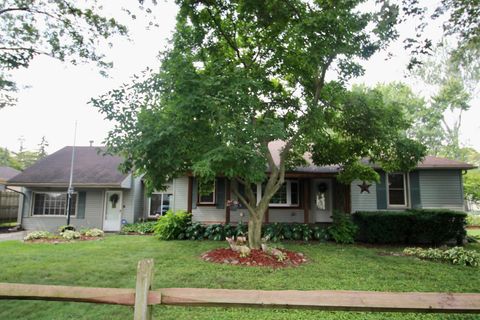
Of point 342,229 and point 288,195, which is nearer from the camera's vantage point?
point 342,229

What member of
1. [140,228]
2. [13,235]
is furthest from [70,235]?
[13,235]

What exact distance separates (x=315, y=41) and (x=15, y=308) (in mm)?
7725

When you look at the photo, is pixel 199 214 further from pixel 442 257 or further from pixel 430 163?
pixel 430 163

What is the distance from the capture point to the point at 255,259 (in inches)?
307

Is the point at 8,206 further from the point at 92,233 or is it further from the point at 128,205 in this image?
the point at 92,233

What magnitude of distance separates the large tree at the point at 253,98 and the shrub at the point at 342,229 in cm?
209

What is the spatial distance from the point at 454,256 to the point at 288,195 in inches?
273

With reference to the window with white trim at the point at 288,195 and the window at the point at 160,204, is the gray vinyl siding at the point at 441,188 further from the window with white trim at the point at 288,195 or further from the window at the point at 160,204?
the window at the point at 160,204

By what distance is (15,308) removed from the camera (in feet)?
14.8

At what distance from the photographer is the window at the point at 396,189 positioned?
1286 cm

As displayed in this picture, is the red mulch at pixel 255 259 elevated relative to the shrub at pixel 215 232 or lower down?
lower down

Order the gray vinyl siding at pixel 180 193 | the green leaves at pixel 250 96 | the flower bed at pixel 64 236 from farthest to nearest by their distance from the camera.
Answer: the gray vinyl siding at pixel 180 193, the flower bed at pixel 64 236, the green leaves at pixel 250 96

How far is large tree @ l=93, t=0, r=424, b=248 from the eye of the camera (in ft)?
21.9

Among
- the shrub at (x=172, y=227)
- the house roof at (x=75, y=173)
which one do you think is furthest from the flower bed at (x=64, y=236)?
the shrub at (x=172, y=227)
